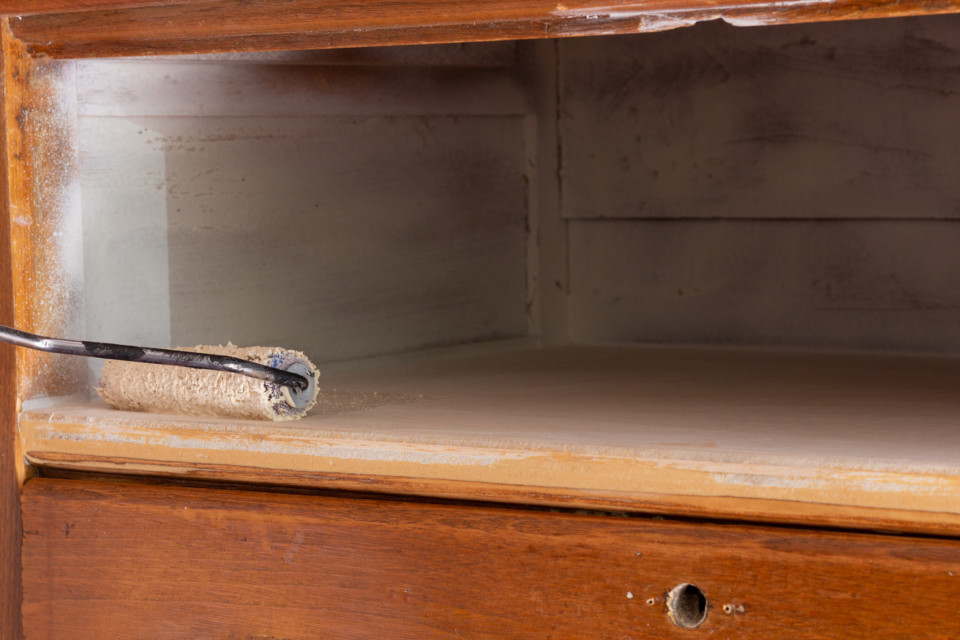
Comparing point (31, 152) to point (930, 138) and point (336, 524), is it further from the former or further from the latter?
point (930, 138)

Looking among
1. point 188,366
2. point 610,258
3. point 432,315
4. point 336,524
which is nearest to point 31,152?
point 188,366

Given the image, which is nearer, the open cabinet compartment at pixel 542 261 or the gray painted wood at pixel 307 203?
the open cabinet compartment at pixel 542 261

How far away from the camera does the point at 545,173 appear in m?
1.33

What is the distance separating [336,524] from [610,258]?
2.16 ft

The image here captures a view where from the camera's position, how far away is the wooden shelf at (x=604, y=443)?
64cm

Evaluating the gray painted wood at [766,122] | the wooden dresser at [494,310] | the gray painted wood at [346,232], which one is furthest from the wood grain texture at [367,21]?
the gray painted wood at [766,122]

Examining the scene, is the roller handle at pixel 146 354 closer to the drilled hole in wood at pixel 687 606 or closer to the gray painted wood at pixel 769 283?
the drilled hole in wood at pixel 687 606

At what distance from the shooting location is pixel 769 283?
1.26 meters

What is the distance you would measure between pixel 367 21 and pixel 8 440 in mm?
394

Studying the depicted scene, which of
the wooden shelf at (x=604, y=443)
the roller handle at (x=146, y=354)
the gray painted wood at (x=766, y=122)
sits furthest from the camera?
the gray painted wood at (x=766, y=122)

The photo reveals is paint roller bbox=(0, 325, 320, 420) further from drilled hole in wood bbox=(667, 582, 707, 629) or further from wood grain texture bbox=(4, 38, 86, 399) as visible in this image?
drilled hole in wood bbox=(667, 582, 707, 629)

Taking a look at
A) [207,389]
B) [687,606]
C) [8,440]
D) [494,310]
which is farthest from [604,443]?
[494,310]

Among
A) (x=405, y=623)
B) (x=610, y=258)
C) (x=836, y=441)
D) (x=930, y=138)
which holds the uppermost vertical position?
(x=930, y=138)

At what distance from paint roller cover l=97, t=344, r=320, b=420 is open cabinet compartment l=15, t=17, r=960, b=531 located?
0.02 meters
